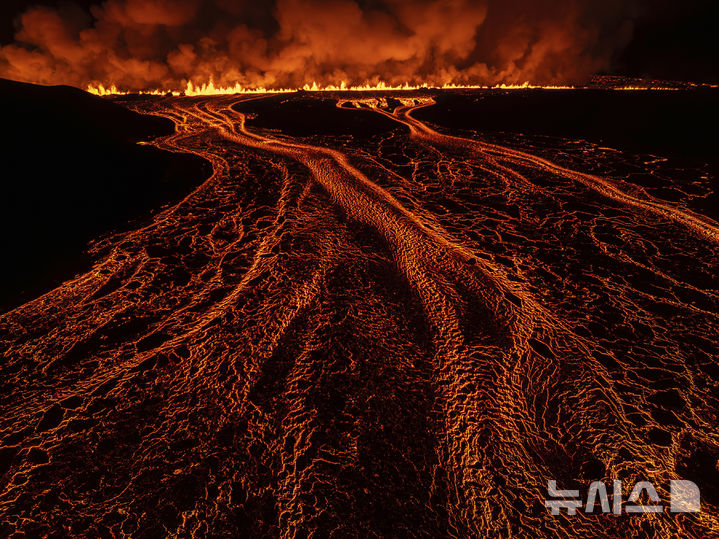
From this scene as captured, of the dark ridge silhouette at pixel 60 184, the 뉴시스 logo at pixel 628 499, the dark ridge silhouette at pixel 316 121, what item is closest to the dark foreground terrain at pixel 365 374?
the 뉴시스 logo at pixel 628 499

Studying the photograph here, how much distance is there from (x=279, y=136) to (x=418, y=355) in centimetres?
649

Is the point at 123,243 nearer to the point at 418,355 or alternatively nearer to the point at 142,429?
the point at 142,429

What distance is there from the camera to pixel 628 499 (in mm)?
1191

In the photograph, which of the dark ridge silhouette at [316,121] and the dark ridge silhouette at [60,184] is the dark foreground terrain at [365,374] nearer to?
the dark ridge silhouette at [60,184]

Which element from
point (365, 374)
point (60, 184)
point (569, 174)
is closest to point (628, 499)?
point (365, 374)

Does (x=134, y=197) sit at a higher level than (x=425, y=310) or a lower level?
higher

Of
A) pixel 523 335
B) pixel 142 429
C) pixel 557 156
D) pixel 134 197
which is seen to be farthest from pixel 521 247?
pixel 134 197

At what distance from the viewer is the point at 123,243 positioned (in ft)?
9.00

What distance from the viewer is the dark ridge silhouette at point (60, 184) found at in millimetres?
2402

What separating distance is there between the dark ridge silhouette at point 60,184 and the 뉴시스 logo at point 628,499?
3.30 m

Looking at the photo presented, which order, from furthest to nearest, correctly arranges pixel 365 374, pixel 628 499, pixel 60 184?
pixel 60 184
pixel 365 374
pixel 628 499

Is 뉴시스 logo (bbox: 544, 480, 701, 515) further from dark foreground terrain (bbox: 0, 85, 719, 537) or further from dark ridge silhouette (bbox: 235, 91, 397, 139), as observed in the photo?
dark ridge silhouette (bbox: 235, 91, 397, 139)

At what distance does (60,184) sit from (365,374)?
13.3 ft

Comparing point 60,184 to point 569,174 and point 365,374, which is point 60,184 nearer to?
point 365,374
